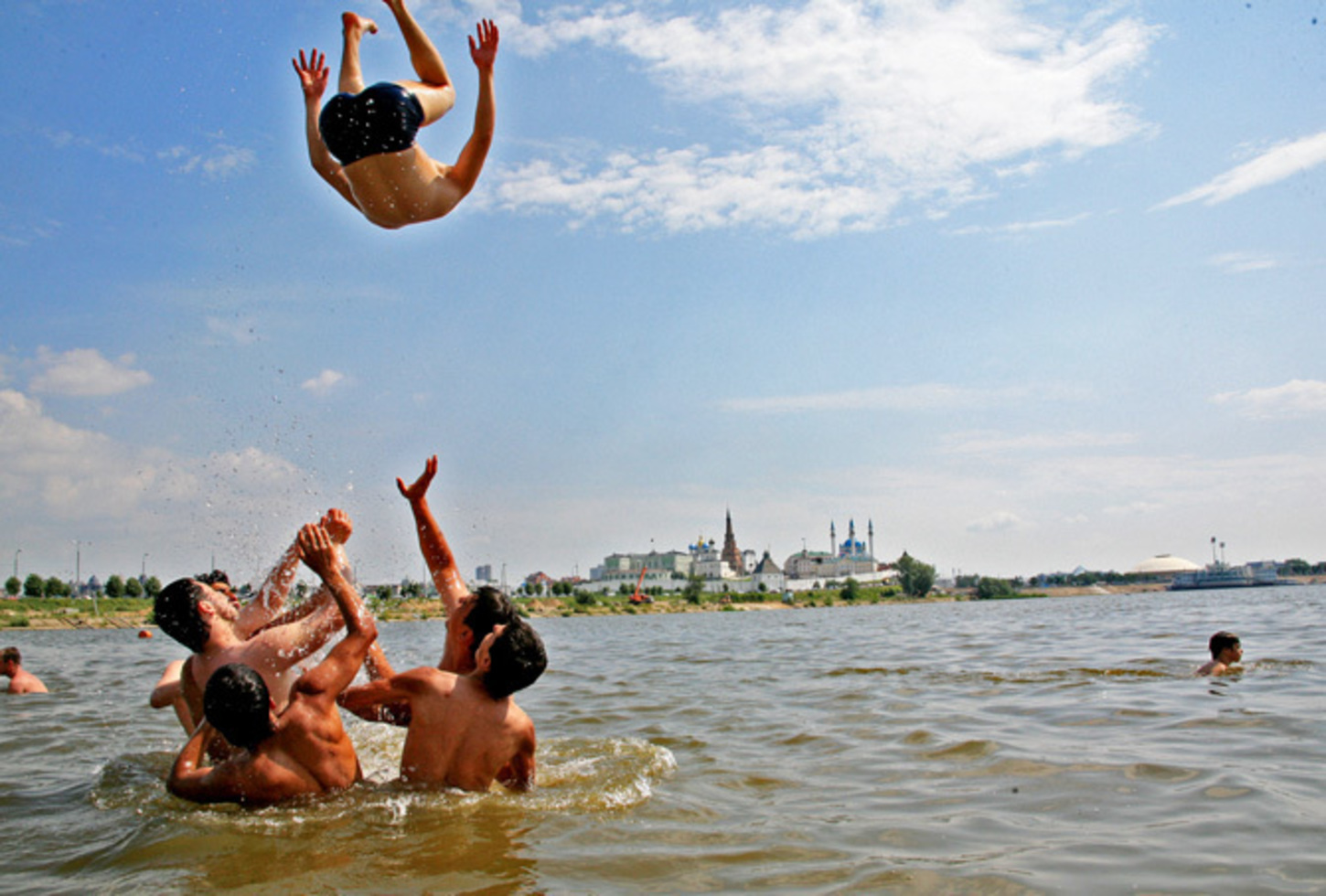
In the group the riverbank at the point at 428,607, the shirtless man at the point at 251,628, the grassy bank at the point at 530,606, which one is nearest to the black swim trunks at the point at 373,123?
the shirtless man at the point at 251,628

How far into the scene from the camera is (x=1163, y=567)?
571 ft

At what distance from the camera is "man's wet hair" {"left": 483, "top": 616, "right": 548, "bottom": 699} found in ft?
20.1

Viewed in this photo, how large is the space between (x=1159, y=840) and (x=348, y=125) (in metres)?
5.97

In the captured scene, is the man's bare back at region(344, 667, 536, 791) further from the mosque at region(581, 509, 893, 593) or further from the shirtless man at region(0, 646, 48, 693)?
the mosque at region(581, 509, 893, 593)

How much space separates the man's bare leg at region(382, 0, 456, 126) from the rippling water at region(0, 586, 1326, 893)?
432 centimetres

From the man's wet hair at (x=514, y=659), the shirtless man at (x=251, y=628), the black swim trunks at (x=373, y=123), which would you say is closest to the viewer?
the black swim trunks at (x=373, y=123)

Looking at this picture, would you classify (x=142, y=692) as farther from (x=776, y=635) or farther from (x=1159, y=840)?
(x=776, y=635)

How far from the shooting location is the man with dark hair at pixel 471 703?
6219mm

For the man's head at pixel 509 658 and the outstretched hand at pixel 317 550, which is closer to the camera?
the outstretched hand at pixel 317 550

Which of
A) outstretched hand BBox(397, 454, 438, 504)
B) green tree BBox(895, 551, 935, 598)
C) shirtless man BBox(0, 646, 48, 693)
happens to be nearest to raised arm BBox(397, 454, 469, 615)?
outstretched hand BBox(397, 454, 438, 504)

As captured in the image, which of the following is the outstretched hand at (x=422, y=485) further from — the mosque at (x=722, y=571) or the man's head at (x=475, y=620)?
the mosque at (x=722, y=571)

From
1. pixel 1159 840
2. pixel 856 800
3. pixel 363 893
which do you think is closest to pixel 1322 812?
pixel 1159 840

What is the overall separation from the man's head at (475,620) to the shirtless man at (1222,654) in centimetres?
1117

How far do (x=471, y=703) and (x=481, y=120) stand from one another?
3711 millimetres
